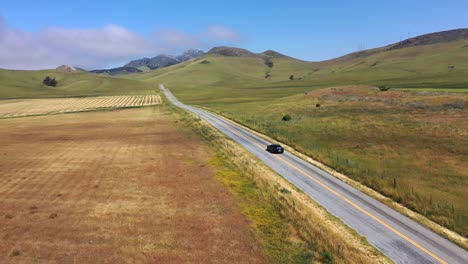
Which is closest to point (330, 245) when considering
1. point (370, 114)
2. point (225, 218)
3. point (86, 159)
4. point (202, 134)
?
point (225, 218)

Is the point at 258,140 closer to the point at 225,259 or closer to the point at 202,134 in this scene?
the point at 202,134

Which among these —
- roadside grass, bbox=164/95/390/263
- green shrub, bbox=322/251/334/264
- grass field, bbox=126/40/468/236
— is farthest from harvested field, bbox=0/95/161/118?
green shrub, bbox=322/251/334/264

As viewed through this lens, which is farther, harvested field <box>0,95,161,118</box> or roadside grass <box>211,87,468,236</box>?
harvested field <box>0,95,161,118</box>

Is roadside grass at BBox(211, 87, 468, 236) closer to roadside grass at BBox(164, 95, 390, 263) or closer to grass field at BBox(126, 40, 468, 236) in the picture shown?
grass field at BBox(126, 40, 468, 236)

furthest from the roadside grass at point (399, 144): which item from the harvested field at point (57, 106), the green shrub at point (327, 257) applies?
the harvested field at point (57, 106)

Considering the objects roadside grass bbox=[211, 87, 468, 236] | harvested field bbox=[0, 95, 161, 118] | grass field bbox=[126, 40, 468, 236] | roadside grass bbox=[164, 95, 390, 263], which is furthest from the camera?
harvested field bbox=[0, 95, 161, 118]

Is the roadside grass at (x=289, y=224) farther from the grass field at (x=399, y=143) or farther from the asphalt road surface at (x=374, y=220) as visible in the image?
the grass field at (x=399, y=143)
